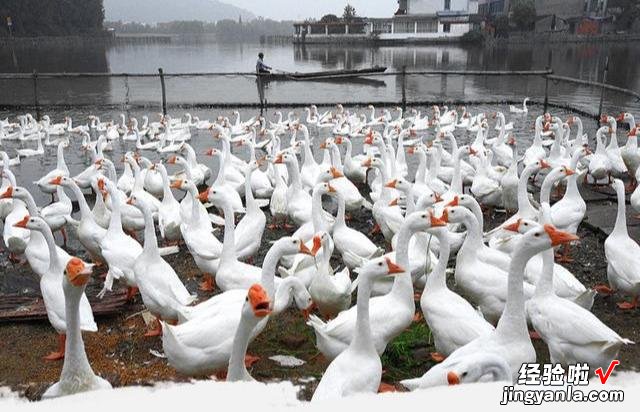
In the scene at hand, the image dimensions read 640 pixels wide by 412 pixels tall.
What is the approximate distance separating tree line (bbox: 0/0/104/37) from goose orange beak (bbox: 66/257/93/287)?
59490mm

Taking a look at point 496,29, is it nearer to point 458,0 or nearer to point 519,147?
point 458,0

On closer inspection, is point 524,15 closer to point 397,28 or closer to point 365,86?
point 397,28

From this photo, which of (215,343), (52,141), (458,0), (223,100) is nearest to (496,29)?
(458,0)

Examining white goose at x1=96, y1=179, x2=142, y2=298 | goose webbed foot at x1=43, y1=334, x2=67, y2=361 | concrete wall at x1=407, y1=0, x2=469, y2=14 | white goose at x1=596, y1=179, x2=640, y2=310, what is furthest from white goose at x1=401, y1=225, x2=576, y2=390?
concrete wall at x1=407, y1=0, x2=469, y2=14

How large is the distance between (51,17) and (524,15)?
2138 inches

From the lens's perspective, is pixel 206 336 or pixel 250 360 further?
pixel 250 360

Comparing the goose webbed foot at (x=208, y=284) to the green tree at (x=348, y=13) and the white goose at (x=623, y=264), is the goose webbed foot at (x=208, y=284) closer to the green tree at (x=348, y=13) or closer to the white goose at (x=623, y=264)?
the white goose at (x=623, y=264)

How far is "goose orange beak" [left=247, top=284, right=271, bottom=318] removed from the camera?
129 inches

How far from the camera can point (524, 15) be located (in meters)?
60.6

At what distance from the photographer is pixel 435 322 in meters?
4.61

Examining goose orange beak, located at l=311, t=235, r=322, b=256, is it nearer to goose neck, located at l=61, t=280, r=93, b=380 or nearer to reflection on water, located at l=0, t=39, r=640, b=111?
goose neck, located at l=61, t=280, r=93, b=380

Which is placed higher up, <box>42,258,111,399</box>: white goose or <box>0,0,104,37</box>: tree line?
<box>0,0,104,37</box>: tree line

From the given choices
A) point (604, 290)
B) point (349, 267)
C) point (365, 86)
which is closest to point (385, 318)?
point (349, 267)

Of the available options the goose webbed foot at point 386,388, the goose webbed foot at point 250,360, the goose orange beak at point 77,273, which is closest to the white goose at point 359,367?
the goose webbed foot at point 386,388
